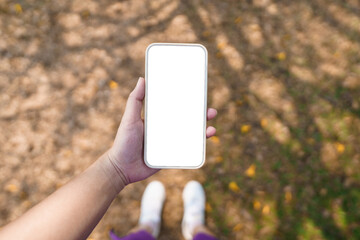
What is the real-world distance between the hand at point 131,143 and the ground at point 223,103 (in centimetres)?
78

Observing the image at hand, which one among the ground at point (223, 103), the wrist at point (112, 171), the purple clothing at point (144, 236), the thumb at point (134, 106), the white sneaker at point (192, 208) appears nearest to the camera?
the thumb at point (134, 106)

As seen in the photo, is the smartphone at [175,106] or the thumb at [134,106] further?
the thumb at [134,106]

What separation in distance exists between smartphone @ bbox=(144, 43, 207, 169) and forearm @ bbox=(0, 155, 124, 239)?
465 millimetres

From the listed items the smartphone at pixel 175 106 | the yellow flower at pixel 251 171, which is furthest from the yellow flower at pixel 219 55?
the yellow flower at pixel 251 171

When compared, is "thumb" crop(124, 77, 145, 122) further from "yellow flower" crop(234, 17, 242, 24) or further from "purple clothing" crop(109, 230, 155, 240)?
"yellow flower" crop(234, 17, 242, 24)

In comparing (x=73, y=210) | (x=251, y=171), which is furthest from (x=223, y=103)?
(x=73, y=210)

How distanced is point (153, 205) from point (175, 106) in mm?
1315

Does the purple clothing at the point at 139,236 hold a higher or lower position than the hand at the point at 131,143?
lower

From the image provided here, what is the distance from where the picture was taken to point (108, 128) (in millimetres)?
2910

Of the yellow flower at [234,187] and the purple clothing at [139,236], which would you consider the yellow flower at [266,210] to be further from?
the purple clothing at [139,236]

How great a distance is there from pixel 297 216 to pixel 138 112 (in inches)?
79.1

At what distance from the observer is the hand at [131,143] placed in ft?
6.59

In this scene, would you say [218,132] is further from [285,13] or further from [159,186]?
[285,13]

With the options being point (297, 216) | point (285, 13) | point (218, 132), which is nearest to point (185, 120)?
point (218, 132)
